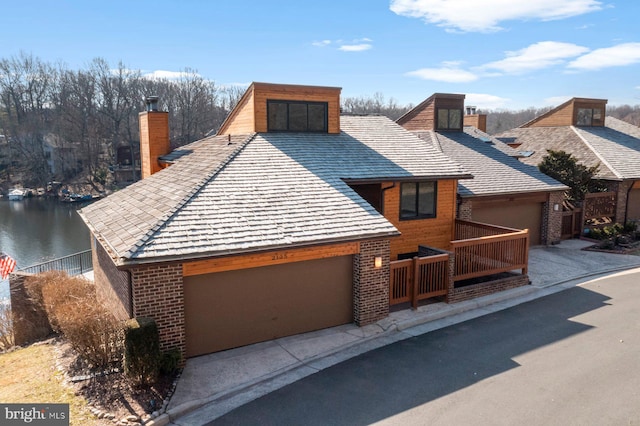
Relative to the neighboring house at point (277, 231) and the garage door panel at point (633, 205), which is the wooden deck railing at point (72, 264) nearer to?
the neighboring house at point (277, 231)

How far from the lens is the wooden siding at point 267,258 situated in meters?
9.52

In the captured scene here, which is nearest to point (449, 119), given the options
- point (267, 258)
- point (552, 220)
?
point (552, 220)

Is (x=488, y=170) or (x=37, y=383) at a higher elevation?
(x=488, y=170)

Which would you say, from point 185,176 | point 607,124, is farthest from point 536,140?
point 185,176

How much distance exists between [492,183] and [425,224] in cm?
448

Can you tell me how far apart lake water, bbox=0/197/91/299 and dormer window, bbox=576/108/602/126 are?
3440 centimetres

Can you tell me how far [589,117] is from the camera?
2958cm

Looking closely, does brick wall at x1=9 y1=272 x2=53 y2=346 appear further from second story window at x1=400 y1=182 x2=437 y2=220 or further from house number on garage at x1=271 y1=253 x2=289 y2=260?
second story window at x1=400 y1=182 x2=437 y2=220

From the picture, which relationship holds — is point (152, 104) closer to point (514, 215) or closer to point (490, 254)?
point (490, 254)

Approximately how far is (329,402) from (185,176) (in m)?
8.44

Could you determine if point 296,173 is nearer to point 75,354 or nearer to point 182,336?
point 182,336

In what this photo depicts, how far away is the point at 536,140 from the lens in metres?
30.0

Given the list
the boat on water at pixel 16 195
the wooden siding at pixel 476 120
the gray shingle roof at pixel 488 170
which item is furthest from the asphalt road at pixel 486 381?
the boat on water at pixel 16 195

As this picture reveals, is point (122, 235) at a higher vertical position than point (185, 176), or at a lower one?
lower
